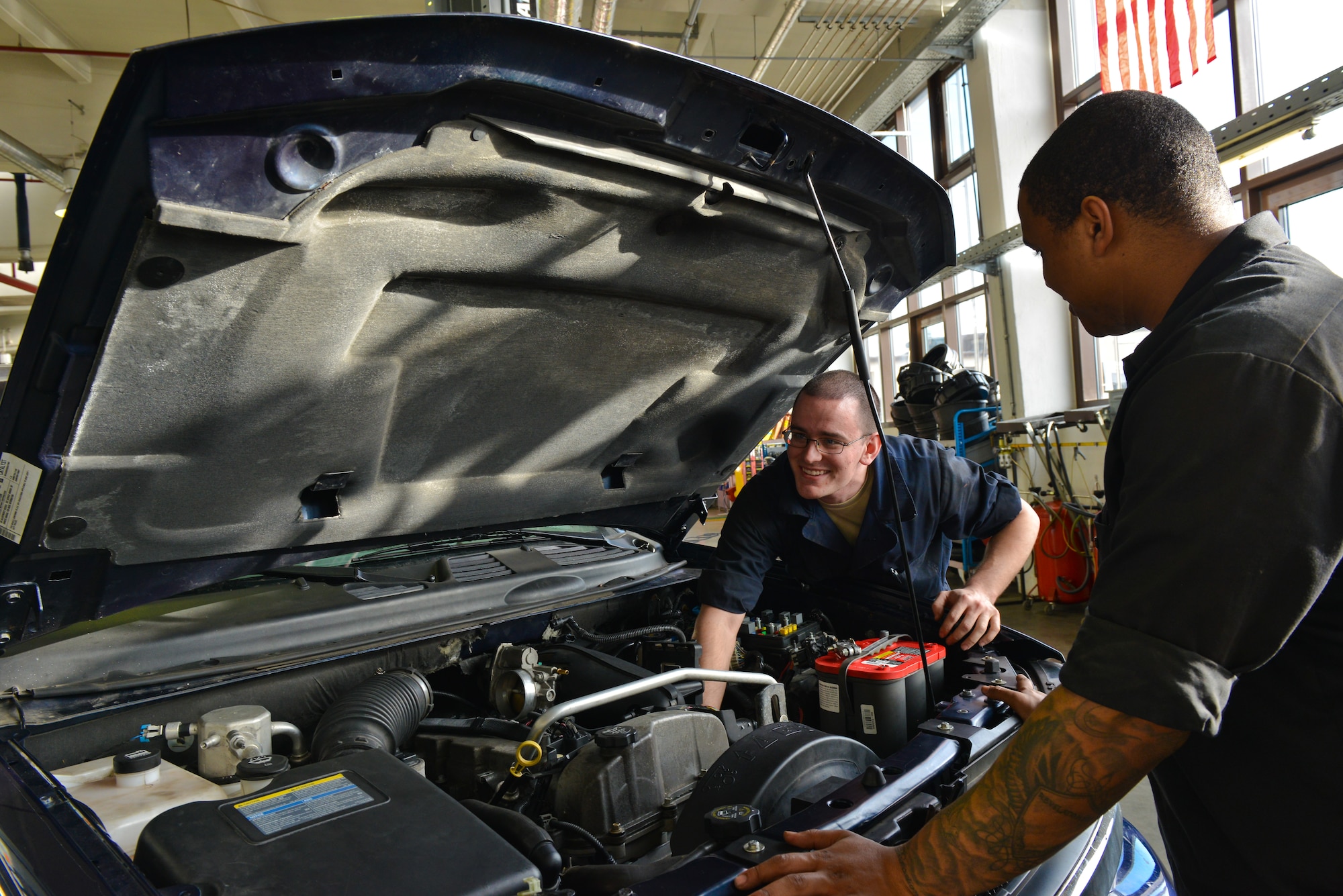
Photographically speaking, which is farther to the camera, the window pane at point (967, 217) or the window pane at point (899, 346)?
the window pane at point (899, 346)

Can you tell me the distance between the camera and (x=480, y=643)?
1.69m

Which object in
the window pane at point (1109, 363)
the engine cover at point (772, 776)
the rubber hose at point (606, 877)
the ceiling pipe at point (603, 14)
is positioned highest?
the ceiling pipe at point (603, 14)

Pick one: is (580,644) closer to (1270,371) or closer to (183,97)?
(183,97)

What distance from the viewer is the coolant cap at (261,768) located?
3.57 ft

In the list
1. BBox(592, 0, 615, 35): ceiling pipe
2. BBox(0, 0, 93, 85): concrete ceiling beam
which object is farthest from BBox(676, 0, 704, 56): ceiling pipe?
BBox(0, 0, 93, 85): concrete ceiling beam

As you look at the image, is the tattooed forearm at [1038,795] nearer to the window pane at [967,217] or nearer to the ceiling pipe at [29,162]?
the window pane at [967,217]

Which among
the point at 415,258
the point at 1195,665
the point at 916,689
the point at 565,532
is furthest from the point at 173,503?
the point at 1195,665

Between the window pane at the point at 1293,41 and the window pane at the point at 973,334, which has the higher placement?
the window pane at the point at 1293,41

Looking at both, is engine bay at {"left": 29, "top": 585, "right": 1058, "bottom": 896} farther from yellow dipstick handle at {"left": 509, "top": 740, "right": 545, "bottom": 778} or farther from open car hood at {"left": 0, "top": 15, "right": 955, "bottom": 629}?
open car hood at {"left": 0, "top": 15, "right": 955, "bottom": 629}

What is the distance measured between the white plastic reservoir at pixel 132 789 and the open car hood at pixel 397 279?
0.29 meters

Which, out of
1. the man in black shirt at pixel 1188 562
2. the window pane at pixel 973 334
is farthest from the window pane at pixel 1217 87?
the man in black shirt at pixel 1188 562

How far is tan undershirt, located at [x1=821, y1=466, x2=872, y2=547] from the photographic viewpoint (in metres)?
2.08

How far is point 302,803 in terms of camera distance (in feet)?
3.00

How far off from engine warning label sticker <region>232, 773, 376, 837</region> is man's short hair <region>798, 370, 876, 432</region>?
4.23 feet
